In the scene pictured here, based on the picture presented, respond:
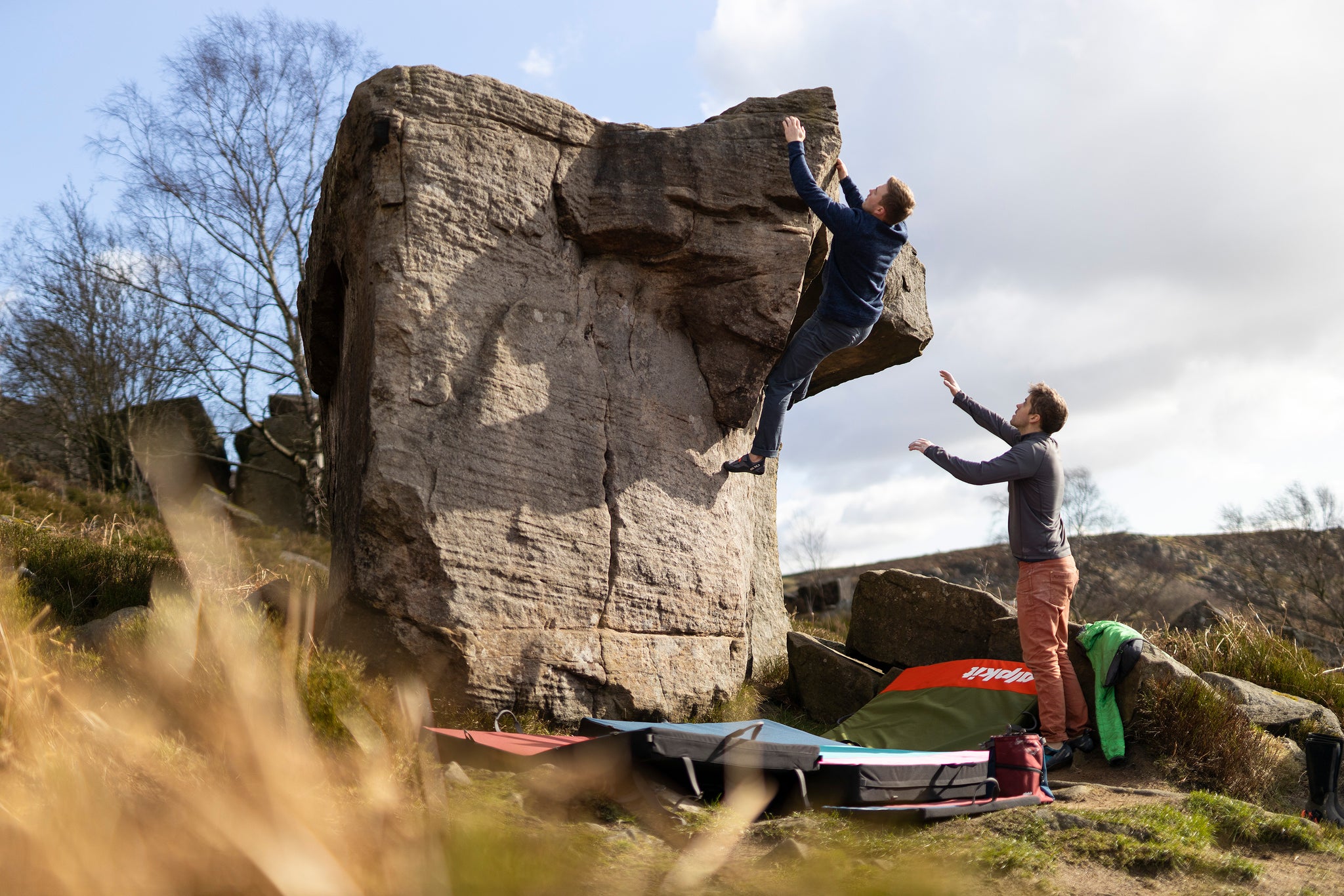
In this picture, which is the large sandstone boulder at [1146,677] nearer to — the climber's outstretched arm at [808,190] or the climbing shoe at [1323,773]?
the climbing shoe at [1323,773]

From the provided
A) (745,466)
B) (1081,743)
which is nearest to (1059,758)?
(1081,743)

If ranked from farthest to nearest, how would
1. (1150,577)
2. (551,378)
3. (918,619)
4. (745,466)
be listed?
(1150,577), (918,619), (745,466), (551,378)

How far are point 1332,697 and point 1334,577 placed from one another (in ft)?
44.8

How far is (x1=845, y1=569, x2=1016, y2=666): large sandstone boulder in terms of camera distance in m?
6.78

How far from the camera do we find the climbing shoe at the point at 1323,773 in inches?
204

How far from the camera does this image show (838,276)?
6.30 meters

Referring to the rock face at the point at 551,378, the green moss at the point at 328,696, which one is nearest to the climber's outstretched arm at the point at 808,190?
the rock face at the point at 551,378

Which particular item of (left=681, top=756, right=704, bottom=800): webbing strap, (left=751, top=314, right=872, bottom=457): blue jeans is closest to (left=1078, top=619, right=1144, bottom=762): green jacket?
(left=751, top=314, right=872, bottom=457): blue jeans

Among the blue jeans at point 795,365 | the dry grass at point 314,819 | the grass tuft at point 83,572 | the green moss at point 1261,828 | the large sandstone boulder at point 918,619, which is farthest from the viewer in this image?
the grass tuft at point 83,572

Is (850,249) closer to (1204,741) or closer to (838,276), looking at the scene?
(838,276)

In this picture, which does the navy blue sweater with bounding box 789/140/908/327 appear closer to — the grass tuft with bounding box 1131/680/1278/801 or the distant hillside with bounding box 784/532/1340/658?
the grass tuft with bounding box 1131/680/1278/801

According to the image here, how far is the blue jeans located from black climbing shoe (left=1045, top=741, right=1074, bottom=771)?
8.13ft

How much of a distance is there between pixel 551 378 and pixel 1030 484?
9.68ft

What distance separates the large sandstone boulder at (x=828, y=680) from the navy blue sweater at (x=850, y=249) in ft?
8.15
